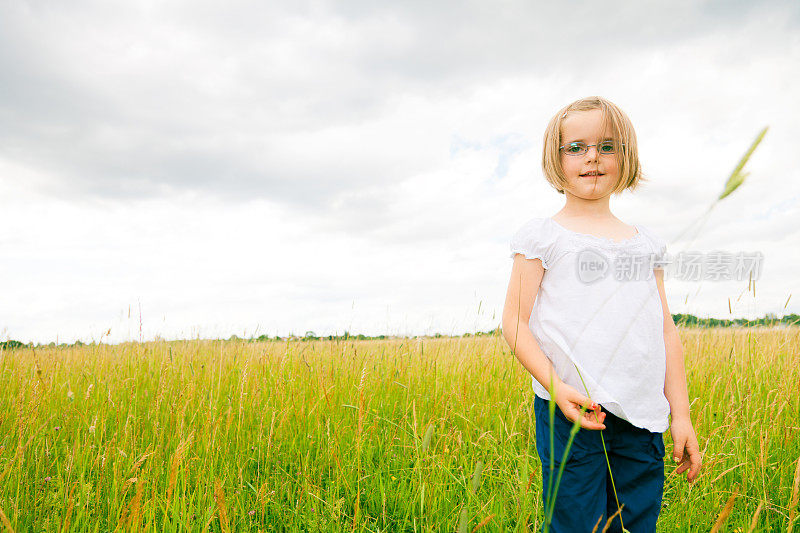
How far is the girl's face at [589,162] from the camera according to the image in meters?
1.78

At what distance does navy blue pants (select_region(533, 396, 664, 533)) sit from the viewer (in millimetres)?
1583

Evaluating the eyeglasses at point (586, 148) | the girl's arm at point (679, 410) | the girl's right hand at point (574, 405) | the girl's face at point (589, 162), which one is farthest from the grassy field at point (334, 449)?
the eyeglasses at point (586, 148)

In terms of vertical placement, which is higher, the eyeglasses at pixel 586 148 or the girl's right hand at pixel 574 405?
the eyeglasses at pixel 586 148

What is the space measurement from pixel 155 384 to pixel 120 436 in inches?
39.6

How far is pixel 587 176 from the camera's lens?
1.78m

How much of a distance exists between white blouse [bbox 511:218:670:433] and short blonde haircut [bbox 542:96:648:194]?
220 millimetres

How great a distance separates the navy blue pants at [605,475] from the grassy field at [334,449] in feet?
0.87

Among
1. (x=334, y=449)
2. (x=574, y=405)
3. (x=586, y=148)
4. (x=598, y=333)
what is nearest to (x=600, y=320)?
(x=598, y=333)

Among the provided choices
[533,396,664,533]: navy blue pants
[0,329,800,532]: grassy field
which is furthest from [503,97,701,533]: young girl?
[0,329,800,532]: grassy field

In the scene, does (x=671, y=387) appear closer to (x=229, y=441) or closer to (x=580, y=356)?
(x=580, y=356)

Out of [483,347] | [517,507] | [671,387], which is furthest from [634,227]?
[483,347]

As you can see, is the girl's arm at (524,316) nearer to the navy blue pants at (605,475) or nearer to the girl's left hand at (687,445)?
the navy blue pants at (605,475)

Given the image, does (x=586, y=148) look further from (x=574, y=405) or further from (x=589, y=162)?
(x=574, y=405)

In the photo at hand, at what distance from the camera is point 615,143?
181 cm
